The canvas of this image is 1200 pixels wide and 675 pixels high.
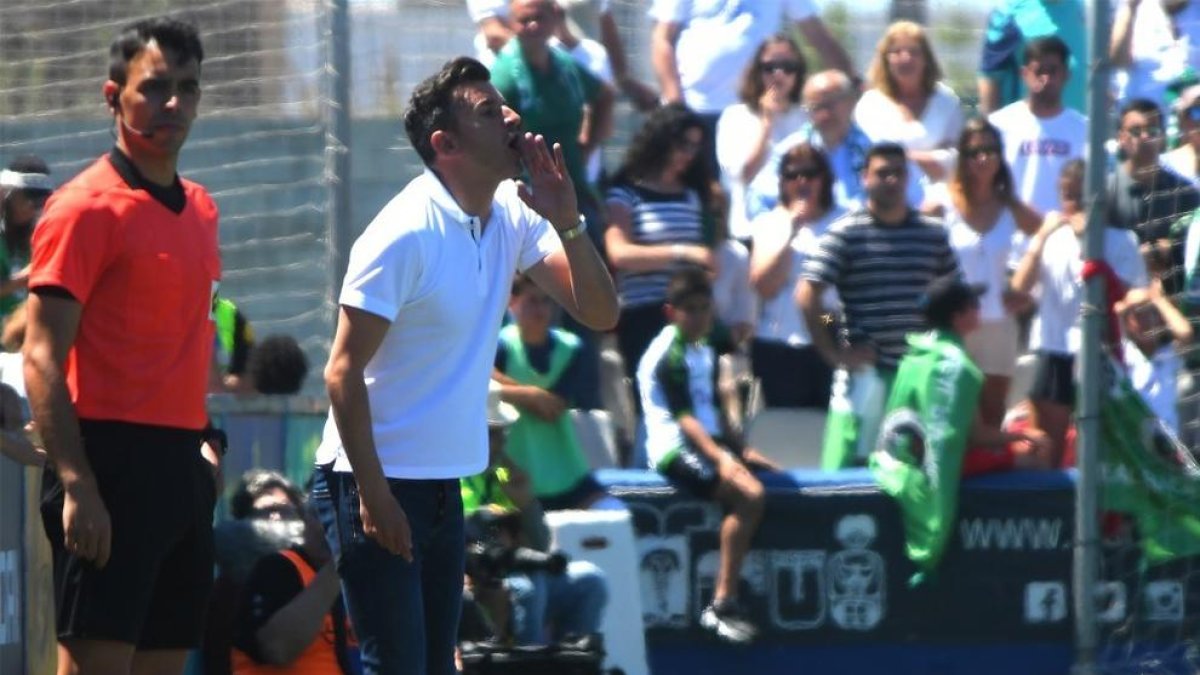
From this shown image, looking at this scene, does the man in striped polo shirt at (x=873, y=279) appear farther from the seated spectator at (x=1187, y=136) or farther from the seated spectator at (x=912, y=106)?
the seated spectator at (x=1187, y=136)

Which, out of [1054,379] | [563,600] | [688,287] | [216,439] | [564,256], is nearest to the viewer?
[564,256]

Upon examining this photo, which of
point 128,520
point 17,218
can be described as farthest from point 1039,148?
point 128,520

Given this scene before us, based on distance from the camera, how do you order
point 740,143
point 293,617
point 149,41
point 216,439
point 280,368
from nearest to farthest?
point 149,41 < point 216,439 < point 293,617 < point 280,368 < point 740,143

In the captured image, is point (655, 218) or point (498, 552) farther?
point (655, 218)

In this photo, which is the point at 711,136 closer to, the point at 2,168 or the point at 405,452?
the point at 2,168

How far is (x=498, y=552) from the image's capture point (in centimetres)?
703

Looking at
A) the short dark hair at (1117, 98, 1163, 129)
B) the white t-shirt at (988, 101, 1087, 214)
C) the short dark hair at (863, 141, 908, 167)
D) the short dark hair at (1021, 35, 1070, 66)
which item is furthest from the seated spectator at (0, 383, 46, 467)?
the short dark hair at (1021, 35, 1070, 66)

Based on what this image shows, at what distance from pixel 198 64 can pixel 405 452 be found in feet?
3.25

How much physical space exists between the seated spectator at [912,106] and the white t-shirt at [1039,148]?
0.26 metres

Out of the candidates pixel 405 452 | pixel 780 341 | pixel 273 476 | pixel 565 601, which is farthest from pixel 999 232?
pixel 405 452

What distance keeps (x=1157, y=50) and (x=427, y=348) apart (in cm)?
611

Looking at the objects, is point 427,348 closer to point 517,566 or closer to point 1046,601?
point 517,566

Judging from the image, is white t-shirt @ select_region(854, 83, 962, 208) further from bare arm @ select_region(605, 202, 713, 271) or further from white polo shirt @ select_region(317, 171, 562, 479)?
white polo shirt @ select_region(317, 171, 562, 479)

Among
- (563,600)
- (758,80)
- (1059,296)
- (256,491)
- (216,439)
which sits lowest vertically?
(563,600)
